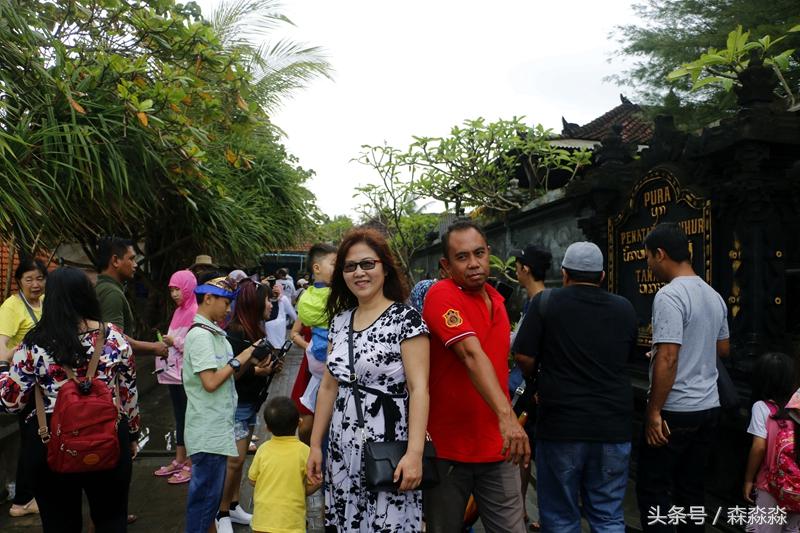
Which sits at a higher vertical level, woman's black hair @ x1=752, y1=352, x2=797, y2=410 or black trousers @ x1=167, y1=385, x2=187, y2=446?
woman's black hair @ x1=752, y1=352, x2=797, y2=410

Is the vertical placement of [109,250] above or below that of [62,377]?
above

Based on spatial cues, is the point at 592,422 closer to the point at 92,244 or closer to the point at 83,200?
the point at 83,200

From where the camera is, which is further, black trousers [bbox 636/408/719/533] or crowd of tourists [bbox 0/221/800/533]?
black trousers [bbox 636/408/719/533]

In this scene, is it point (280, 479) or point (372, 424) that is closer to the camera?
point (372, 424)

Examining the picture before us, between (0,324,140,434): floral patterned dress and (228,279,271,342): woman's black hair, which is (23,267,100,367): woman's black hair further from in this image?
(228,279,271,342): woman's black hair

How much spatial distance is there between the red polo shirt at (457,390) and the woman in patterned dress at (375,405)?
0.18m

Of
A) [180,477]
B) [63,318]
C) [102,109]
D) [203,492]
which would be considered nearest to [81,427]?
[63,318]

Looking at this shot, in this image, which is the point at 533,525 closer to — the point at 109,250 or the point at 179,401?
the point at 179,401

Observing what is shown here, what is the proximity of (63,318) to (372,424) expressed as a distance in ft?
5.15

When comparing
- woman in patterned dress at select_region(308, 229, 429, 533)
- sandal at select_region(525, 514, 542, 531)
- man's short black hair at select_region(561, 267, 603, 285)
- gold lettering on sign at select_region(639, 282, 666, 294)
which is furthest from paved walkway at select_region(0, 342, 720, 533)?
man's short black hair at select_region(561, 267, 603, 285)

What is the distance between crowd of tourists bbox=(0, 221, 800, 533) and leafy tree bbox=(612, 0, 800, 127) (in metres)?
8.98

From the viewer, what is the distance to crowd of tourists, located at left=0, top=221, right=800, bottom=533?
2555mm

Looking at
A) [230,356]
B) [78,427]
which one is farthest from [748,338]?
[78,427]

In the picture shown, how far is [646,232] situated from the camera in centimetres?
557
